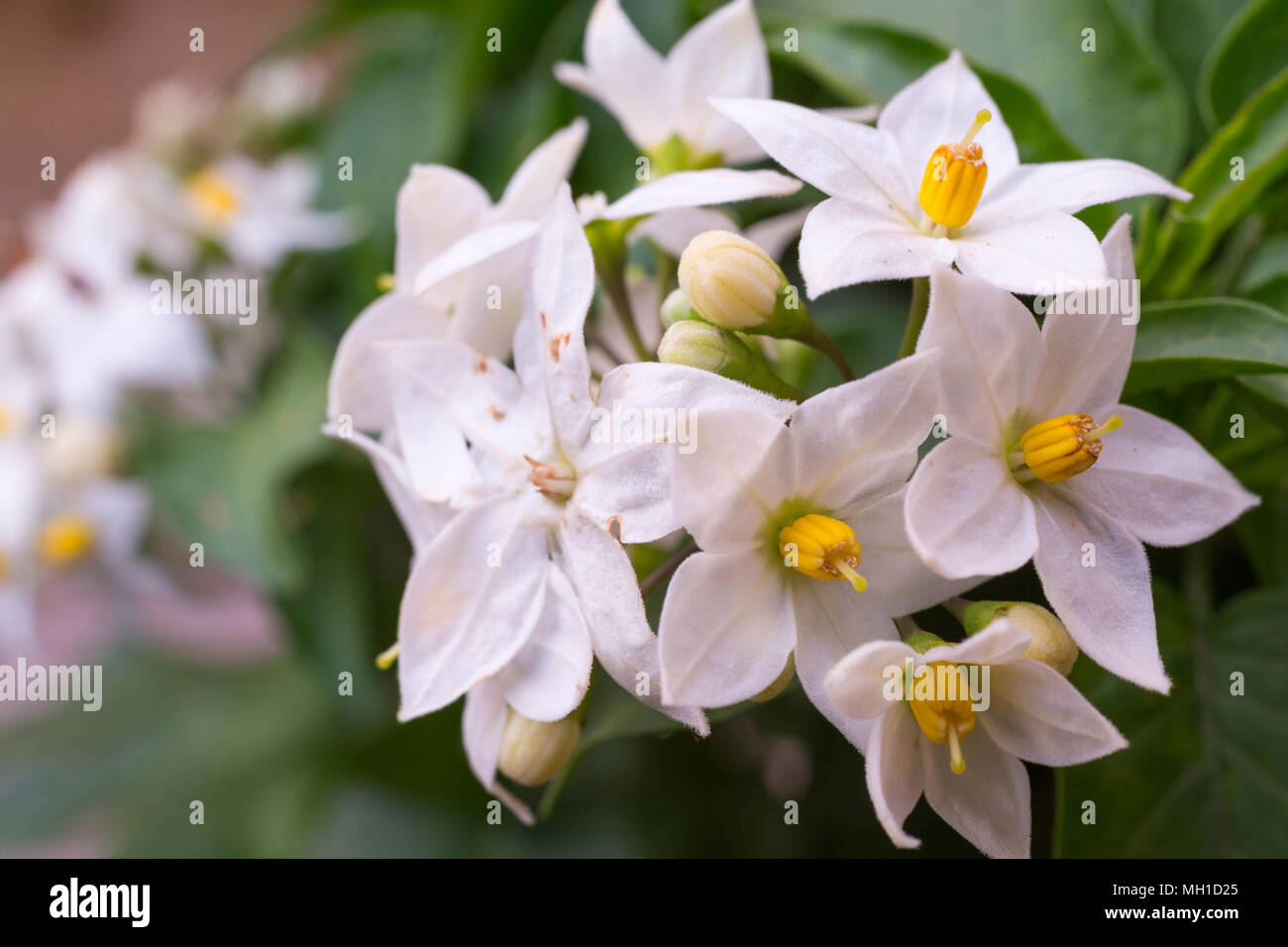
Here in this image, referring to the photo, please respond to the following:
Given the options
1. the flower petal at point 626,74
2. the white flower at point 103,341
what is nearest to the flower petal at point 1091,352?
the flower petal at point 626,74

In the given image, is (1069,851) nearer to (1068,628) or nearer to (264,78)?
(1068,628)

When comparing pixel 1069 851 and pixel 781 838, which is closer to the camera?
pixel 1069 851

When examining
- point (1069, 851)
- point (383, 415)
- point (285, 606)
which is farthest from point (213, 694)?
point (1069, 851)

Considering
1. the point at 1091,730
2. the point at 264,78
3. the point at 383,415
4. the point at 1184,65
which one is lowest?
the point at 1091,730

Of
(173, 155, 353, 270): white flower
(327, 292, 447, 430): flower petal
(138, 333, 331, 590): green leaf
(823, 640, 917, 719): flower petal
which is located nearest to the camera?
(823, 640, 917, 719): flower petal

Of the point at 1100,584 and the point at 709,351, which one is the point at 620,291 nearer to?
the point at 709,351

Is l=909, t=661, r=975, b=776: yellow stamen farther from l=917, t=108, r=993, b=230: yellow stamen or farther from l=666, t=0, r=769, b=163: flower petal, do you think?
l=666, t=0, r=769, b=163: flower petal

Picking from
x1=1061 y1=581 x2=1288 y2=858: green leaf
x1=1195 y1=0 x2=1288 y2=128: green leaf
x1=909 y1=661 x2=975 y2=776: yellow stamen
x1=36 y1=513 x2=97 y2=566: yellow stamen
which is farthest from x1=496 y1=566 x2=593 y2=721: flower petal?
x1=36 y1=513 x2=97 y2=566: yellow stamen
